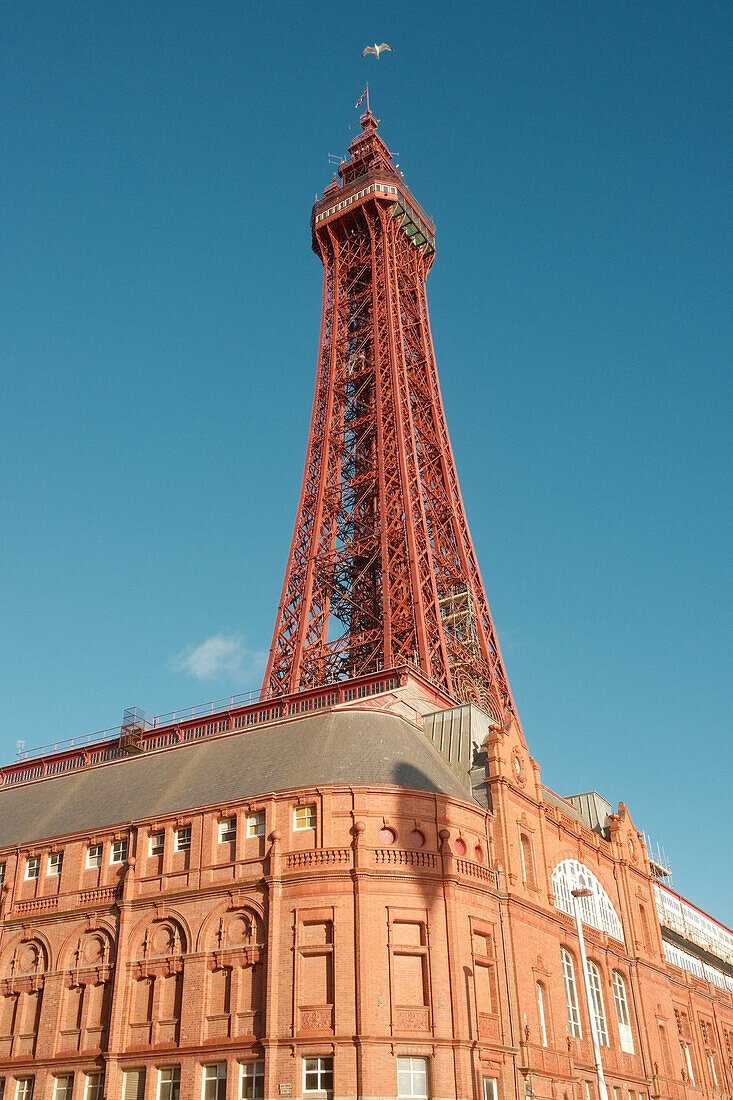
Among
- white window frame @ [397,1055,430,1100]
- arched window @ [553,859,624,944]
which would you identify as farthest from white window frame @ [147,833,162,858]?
arched window @ [553,859,624,944]

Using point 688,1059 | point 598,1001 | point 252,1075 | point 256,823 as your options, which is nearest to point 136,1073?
point 252,1075

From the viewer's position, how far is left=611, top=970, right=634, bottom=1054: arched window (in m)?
46.3

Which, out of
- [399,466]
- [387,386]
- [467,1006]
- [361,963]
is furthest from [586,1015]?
[387,386]

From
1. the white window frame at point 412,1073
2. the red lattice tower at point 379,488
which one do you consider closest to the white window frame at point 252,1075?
the white window frame at point 412,1073

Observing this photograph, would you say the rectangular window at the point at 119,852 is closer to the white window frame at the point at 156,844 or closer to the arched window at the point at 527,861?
the white window frame at the point at 156,844

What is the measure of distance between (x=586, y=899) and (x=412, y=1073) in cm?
1648

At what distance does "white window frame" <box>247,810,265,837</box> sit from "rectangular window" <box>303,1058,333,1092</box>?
794cm

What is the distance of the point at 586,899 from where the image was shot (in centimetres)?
4709

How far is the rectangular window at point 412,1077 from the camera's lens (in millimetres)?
32531

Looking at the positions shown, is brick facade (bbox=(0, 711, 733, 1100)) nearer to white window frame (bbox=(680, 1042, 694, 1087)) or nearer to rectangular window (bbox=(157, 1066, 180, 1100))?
rectangular window (bbox=(157, 1066, 180, 1100))

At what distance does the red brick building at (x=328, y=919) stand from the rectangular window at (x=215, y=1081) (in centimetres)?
10

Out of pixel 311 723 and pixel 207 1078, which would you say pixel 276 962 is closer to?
pixel 207 1078

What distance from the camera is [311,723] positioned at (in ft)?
138

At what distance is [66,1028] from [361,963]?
1283 cm
